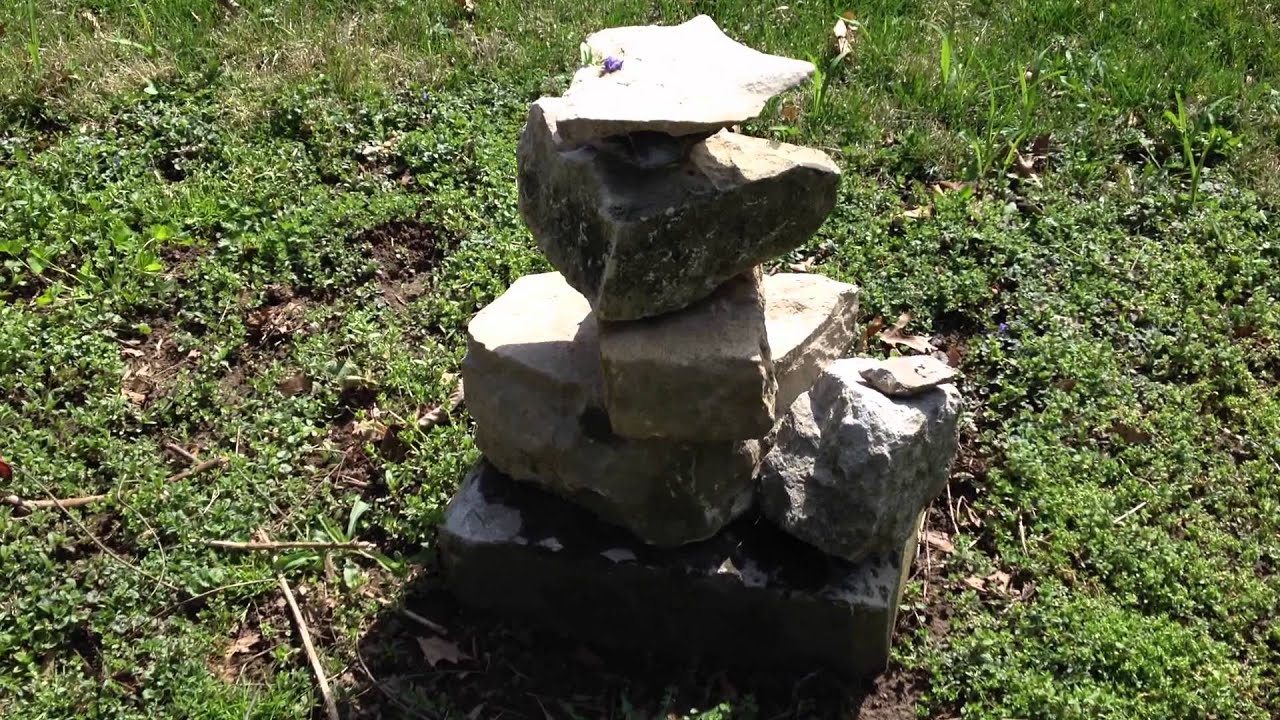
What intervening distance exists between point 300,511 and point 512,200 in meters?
2.02

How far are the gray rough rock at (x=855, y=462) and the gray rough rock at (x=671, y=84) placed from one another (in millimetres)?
928

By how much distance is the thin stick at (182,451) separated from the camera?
4.53 meters

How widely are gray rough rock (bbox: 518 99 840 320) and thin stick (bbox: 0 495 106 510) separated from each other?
6.94ft

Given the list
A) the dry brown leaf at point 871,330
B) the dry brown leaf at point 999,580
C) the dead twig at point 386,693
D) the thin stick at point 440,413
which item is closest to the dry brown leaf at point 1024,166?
the dry brown leaf at point 871,330

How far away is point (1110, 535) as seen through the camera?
166 inches

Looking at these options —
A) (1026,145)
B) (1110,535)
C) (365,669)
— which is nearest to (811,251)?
(1026,145)

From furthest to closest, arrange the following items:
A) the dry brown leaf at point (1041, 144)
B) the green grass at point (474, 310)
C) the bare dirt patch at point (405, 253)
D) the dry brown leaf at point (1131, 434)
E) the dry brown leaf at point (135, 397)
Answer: the dry brown leaf at point (1041, 144)
the bare dirt patch at point (405, 253)
the dry brown leaf at point (135, 397)
the dry brown leaf at point (1131, 434)
the green grass at point (474, 310)

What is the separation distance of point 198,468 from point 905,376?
264 cm

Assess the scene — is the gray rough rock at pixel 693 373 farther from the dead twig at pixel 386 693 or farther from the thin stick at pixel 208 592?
the thin stick at pixel 208 592

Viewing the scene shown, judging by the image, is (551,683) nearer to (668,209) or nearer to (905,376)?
(905,376)

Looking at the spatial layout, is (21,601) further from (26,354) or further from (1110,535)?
(1110,535)

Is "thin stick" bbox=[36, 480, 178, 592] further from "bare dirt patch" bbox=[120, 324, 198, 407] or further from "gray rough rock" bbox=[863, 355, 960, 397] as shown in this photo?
"gray rough rock" bbox=[863, 355, 960, 397]

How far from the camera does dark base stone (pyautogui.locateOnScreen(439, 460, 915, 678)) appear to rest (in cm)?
368

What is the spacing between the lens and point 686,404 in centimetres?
338
